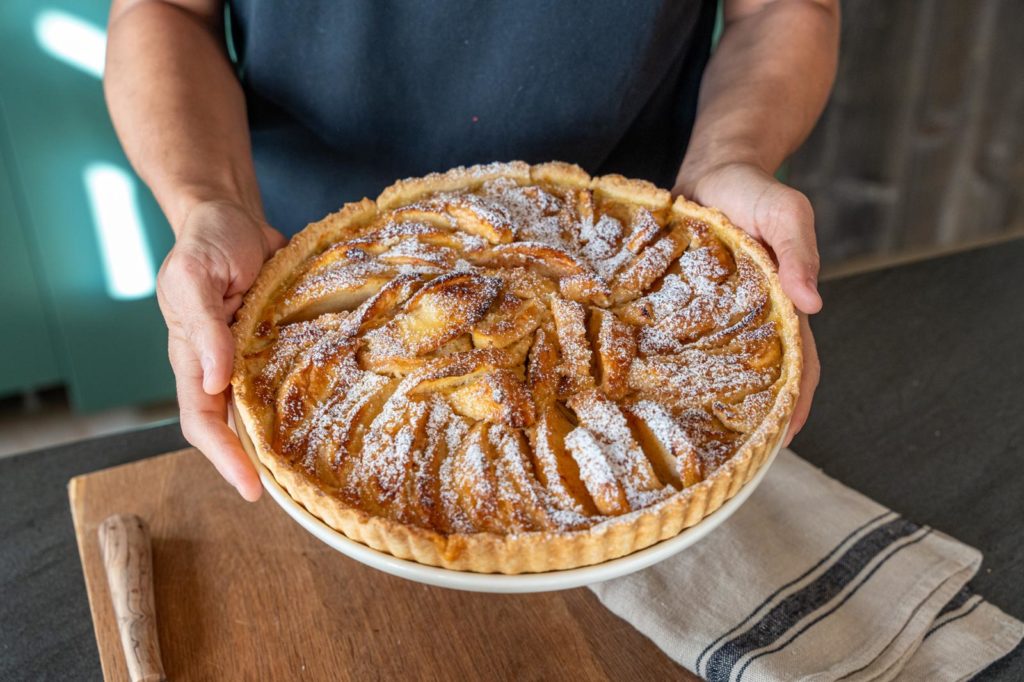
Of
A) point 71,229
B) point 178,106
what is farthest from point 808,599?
point 71,229

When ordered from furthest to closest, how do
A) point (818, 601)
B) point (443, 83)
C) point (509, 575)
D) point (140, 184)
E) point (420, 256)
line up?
1. point (140, 184)
2. point (443, 83)
3. point (420, 256)
4. point (818, 601)
5. point (509, 575)

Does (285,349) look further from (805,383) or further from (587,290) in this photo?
(805,383)

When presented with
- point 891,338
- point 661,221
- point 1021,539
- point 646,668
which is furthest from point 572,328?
point 891,338

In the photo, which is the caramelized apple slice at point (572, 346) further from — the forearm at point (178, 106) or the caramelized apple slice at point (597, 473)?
the forearm at point (178, 106)

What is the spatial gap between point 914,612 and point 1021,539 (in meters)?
0.34

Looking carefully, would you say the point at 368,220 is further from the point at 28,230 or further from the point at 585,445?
the point at 28,230

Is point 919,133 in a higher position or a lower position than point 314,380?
lower

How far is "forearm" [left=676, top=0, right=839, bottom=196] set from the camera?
Answer: 6.14ft

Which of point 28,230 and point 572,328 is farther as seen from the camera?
point 28,230

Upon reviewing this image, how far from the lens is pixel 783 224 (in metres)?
1.53

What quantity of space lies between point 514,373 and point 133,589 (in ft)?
2.35

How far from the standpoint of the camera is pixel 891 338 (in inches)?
86.3

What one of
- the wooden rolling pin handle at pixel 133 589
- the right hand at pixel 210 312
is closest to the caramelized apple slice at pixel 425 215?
the right hand at pixel 210 312

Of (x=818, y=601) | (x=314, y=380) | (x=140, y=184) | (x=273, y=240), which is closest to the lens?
(x=314, y=380)
